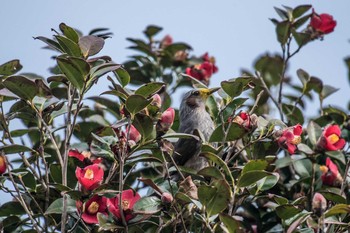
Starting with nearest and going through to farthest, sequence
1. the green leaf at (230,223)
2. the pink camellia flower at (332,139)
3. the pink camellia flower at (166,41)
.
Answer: the green leaf at (230,223) < the pink camellia flower at (332,139) < the pink camellia flower at (166,41)

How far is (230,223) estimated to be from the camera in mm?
2775

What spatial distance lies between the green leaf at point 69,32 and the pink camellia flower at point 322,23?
229 cm

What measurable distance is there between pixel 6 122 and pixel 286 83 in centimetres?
255

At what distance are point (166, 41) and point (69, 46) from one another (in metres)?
2.55

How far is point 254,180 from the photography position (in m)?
2.96

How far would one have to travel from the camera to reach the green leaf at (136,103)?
2871 mm

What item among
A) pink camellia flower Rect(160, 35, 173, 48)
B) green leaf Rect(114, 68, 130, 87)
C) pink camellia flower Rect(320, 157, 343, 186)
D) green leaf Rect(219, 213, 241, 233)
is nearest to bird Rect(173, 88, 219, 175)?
pink camellia flower Rect(160, 35, 173, 48)

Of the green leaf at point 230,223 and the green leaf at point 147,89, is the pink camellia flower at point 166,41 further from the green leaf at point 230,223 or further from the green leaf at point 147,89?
the green leaf at point 230,223

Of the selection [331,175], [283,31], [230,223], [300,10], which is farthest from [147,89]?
[300,10]

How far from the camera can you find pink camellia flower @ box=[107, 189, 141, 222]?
9.58ft

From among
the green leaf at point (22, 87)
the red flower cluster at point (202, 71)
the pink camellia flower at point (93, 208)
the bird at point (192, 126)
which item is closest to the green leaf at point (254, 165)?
the pink camellia flower at point (93, 208)

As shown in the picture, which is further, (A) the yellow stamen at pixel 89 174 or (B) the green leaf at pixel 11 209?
(B) the green leaf at pixel 11 209

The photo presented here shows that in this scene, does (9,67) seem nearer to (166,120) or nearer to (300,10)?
(166,120)

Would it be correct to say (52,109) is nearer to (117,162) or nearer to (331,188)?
(117,162)
